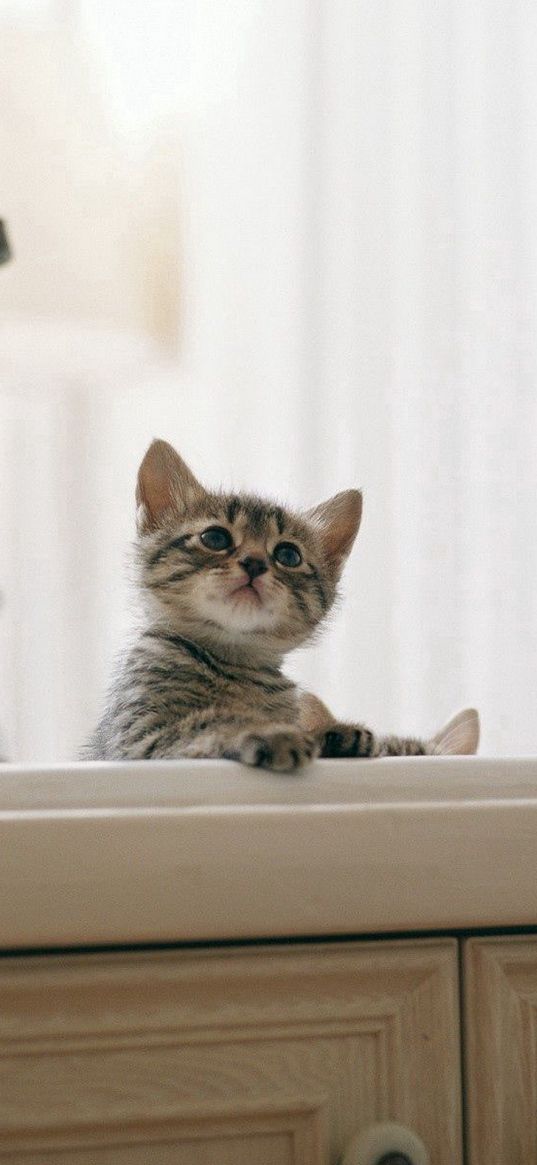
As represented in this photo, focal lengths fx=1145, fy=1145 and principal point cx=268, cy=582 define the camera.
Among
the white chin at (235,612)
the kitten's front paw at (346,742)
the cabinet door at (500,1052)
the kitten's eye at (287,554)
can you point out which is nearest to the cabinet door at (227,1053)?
the cabinet door at (500,1052)

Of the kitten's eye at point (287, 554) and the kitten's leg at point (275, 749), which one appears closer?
the kitten's leg at point (275, 749)

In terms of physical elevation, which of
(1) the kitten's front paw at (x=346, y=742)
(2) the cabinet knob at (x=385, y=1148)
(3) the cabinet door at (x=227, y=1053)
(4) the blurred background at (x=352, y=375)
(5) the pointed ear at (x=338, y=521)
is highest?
(4) the blurred background at (x=352, y=375)

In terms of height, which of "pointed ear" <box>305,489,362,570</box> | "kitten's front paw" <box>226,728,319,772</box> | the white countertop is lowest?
the white countertop

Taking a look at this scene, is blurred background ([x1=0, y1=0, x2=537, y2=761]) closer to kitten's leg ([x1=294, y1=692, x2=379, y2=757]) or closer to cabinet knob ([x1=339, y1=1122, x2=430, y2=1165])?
kitten's leg ([x1=294, y1=692, x2=379, y2=757])

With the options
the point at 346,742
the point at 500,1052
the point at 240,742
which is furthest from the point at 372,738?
the point at 500,1052

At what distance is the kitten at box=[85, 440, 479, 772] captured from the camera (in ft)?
2.89

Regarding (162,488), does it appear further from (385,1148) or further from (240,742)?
(385,1148)

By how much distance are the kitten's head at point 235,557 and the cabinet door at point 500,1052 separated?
0.51 meters

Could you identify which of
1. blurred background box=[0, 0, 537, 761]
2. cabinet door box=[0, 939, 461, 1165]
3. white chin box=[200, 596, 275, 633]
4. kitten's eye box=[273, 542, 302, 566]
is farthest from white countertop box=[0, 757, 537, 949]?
blurred background box=[0, 0, 537, 761]

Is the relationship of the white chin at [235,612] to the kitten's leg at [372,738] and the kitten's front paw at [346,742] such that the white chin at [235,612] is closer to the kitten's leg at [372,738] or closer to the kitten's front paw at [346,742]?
the kitten's leg at [372,738]

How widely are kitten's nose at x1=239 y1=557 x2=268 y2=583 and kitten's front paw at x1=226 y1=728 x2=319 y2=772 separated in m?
0.39

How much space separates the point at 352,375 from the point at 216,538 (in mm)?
928

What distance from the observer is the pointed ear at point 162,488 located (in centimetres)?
106

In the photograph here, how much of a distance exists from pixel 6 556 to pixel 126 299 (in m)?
0.54
